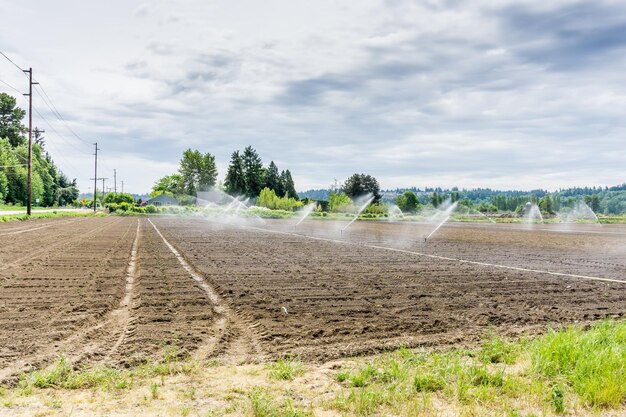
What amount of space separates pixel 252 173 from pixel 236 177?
16.4ft

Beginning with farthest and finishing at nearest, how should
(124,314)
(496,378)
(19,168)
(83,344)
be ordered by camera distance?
1. (19,168)
2. (124,314)
3. (83,344)
4. (496,378)

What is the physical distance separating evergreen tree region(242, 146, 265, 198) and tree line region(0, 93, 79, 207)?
5342 centimetres

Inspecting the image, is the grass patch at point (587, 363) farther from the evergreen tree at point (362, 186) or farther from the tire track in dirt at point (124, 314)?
the evergreen tree at point (362, 186)

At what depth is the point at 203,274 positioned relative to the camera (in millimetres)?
14359

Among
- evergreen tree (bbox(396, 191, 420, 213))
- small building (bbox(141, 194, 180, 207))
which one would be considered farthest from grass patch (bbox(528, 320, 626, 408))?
small building (bbox(141, 194, 180, 207))

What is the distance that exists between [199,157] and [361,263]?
15042 centimetres

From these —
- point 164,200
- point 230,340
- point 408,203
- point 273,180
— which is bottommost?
point 230,340

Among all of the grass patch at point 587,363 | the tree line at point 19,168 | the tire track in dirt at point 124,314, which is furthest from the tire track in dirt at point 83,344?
the tree line at point 19,168

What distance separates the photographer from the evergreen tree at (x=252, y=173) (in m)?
148

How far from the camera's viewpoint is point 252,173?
150125 mm

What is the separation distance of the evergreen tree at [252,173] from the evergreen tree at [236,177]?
119cm

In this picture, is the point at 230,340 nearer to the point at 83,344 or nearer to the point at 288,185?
the point at 83,344

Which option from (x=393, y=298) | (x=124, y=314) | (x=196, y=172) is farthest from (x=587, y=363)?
(x=196, y=172)

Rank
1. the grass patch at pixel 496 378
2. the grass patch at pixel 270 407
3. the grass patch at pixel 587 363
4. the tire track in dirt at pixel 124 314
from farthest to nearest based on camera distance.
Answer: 1. the tire track in dirt at pixel 124 314
2. the grass patch at pixel 587 363
3. the grass patch at pixel 496 378
4. the grass patch at pixel 270 407
